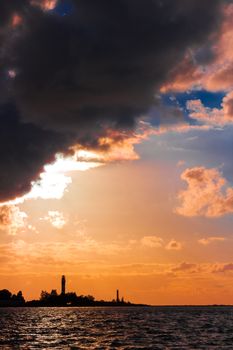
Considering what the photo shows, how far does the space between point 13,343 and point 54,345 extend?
692 cm

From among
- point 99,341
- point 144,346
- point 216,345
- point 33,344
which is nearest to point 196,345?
point 216,345

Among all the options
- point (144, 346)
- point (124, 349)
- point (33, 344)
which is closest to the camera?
point (124, 349)

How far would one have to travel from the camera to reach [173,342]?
83375mm

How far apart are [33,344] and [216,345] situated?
27969 millimetres

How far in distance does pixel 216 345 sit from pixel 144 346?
11.3 metres

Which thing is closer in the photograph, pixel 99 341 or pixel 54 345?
pixel 54 345

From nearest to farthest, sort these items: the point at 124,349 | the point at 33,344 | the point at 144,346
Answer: the point at 124,349, the point at 144,346, the point at 33,344

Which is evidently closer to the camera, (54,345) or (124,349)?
(124,349)

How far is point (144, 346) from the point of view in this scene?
7688 centimetres

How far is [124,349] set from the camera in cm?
7225

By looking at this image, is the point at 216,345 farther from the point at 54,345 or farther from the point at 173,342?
the point at 54,345

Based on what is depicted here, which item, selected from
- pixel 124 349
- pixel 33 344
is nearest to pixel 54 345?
pixel 33 344

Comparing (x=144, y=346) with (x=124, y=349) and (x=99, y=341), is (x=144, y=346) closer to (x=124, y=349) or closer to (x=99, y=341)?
(x=124, y=349)

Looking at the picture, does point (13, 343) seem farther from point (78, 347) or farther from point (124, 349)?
point (124, 349)
